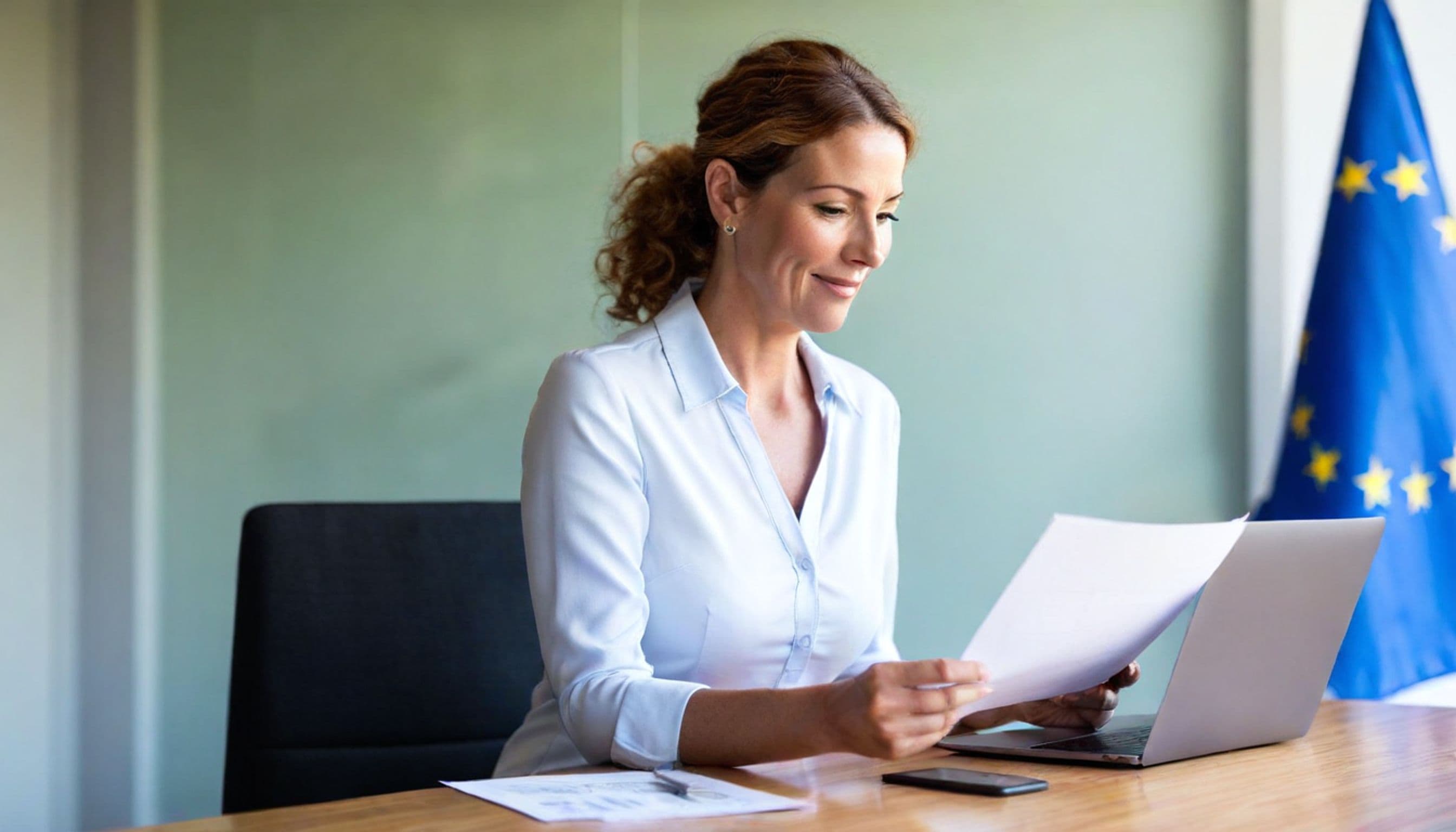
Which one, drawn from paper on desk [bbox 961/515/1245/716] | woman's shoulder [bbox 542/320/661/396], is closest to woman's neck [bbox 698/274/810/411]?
woman's shoulder [bbox 542/320/661/396]

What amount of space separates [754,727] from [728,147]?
75 cm

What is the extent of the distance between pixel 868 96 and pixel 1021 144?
1.31 metres

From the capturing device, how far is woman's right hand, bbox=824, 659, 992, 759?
1.10 m

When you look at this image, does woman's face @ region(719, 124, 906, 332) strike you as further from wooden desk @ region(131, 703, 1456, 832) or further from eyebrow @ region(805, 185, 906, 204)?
wooden desk @ region(131, 703, 1456, 832)

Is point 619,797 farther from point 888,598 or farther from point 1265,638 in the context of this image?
point 888,598

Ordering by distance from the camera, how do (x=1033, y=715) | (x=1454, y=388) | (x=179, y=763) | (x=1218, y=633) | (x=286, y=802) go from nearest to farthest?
(x=1218, y=633) → (x=1033, y=715) → (x=286, y=802) → (x=1454, y=388) → (x=179, y=763)

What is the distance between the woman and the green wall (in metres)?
1.07

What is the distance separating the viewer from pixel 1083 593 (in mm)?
1133

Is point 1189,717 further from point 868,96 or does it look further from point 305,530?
point 305,530

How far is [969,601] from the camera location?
2.89 m

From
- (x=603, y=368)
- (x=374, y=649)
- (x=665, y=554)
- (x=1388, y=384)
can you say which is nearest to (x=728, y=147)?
(x=603, y=368)

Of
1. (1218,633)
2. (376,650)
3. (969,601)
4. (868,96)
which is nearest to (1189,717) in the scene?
(1218,633)

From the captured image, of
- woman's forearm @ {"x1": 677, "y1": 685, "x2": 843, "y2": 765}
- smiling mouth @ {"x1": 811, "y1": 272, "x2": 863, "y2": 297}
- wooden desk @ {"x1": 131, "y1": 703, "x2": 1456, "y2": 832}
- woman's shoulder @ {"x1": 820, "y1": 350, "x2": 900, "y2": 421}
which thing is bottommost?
wooden desk @ {"x1": 131, "y1": 703, "x2": 1456, "y2": 832}

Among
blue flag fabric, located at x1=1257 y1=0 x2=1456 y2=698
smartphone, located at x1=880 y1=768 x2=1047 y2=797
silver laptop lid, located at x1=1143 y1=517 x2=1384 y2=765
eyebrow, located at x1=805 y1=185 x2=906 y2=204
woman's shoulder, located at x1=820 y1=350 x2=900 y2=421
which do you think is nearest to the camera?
smartphone, located at x1=880 y1=768 x2=1047 y2=797
